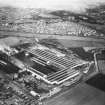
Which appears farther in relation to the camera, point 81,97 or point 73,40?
point 73,40

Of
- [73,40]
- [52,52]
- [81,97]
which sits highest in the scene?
[73,40]

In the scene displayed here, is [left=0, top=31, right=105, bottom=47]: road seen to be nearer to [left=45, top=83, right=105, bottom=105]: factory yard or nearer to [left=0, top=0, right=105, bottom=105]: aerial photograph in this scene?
[left=0, top=0, right=105, bottom=105]: aerial photograph

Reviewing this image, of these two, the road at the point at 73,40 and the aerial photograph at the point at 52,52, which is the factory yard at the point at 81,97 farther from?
the road at the point at 73,40

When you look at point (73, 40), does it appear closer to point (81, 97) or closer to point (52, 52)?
point (52, 52)

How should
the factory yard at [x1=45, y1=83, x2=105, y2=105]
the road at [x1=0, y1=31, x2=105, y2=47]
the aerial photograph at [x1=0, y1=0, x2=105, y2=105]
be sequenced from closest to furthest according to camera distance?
the factory yard at [x1=45, y1=83, x2=105, y2=105] < the aerial photograph at [x1=0, y1=0, x2=105, y2=105] < the road at [x1=0, y1=31, x2=105, y2=47]

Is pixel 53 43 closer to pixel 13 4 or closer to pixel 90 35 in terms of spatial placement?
pixel 90 35

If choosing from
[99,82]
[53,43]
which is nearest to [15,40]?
[53,43]

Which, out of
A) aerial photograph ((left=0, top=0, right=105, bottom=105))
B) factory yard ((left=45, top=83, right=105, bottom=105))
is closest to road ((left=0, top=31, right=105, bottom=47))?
aerial photograph ((left=0, top=0, right=105, bottom=105))

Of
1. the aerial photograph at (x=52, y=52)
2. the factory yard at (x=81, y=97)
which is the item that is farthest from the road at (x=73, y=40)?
the factory yard at (x=81, y=97)

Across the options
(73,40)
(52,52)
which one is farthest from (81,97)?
(73,40)
